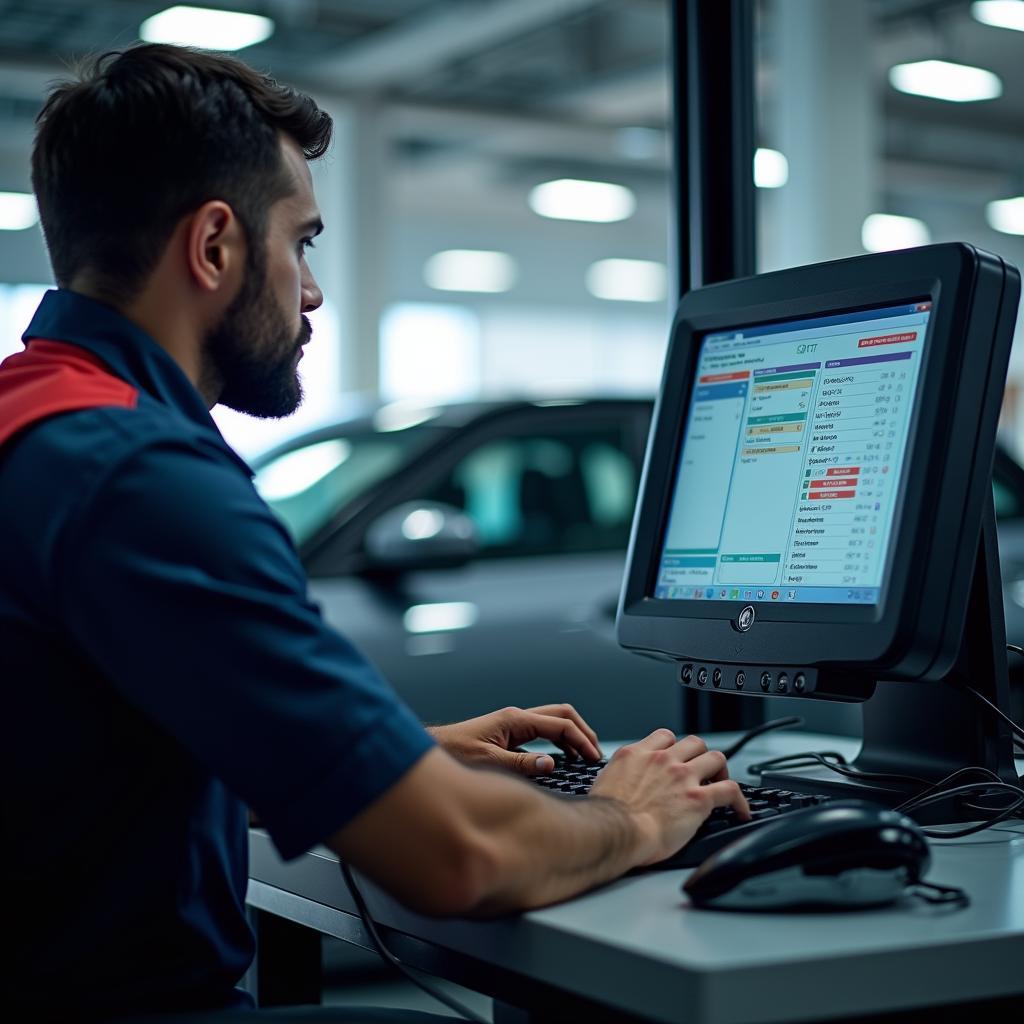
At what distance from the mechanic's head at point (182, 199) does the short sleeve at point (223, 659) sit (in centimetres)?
28

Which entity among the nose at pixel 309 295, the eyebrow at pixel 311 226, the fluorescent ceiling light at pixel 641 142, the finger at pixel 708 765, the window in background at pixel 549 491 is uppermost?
the fluorescent ceiling light at pixel 641 142

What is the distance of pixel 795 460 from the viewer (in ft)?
5.03

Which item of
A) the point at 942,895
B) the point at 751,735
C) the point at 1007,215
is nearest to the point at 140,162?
the point at 942,895

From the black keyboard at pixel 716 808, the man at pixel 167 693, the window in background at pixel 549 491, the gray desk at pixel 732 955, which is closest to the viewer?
the gray desk at pixel 732 955

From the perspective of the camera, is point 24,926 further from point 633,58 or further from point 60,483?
point 633,58

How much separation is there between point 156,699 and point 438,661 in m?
2.58

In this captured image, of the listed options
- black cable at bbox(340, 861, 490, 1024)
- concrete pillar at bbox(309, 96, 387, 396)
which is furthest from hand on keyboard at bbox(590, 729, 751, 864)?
concrete pillar at bbox(309, 96, 387, 396)

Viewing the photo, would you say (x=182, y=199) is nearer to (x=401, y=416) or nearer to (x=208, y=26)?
(x=401, y=416)

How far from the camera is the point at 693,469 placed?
1689mm

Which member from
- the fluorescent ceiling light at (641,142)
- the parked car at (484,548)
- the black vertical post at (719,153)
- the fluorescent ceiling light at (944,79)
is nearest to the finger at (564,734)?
the black vertical post at (719,153)

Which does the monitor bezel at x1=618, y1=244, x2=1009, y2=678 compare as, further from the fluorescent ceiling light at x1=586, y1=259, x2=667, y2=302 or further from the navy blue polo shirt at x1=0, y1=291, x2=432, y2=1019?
the fluorescent ceiling light at x1=586, y1=259, x2=667, y2=302

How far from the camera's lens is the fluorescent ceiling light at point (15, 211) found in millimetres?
11625

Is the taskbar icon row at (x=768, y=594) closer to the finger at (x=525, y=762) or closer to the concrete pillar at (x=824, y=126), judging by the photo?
the finger at (x=525, y=762)

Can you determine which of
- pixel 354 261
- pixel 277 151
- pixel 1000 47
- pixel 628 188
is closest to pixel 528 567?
pixel 277 151
